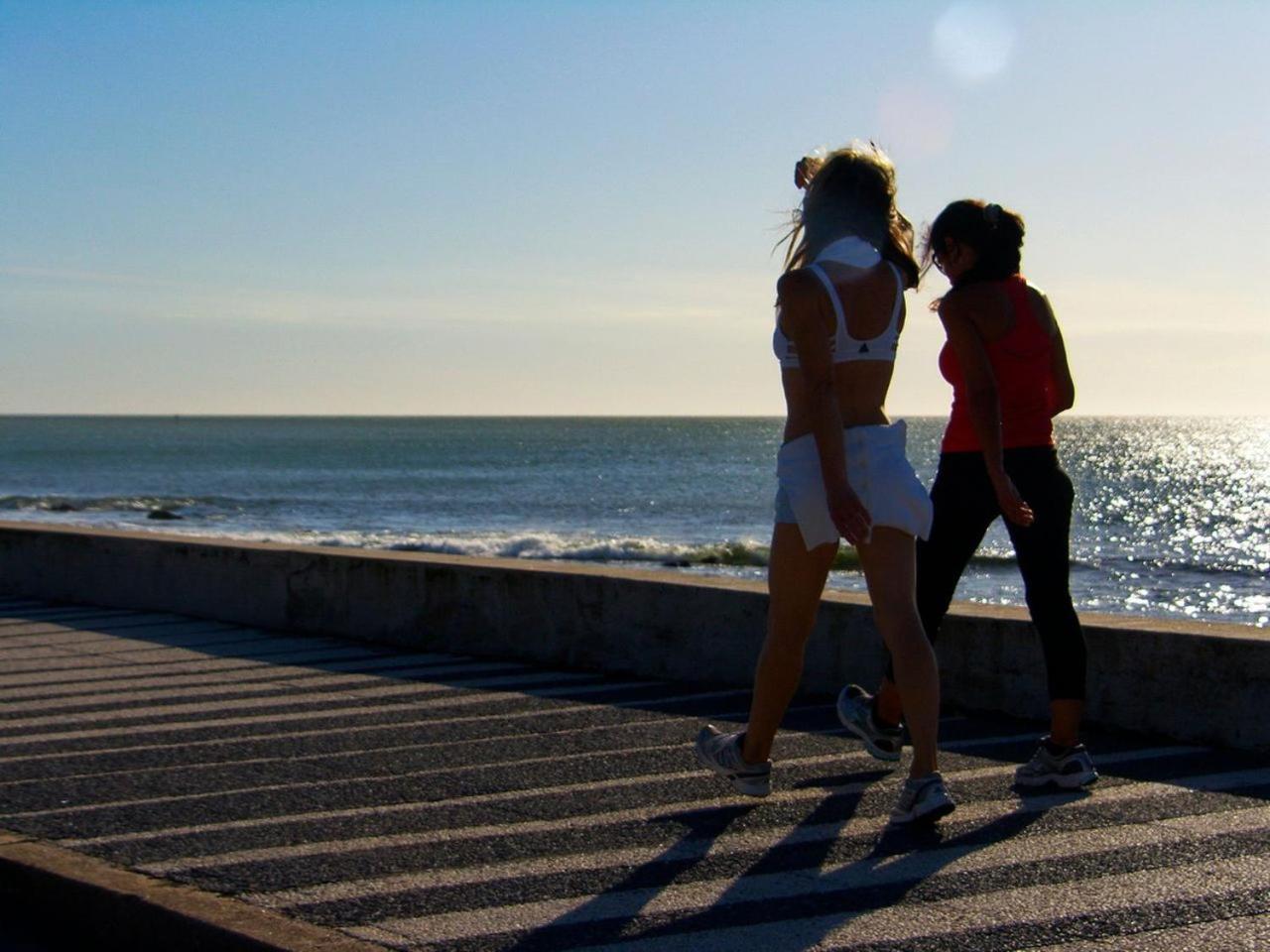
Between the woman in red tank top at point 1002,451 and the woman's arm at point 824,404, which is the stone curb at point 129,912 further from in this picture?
the woman in red tank top at point 1002,451

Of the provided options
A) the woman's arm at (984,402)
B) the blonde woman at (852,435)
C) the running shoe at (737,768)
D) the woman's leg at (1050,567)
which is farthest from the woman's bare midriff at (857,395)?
the running shoe at (737,768)

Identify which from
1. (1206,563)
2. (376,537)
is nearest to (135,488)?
(376,537)

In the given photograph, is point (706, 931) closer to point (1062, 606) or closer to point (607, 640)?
point (1062, 606)

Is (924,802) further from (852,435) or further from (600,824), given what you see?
(852,435)

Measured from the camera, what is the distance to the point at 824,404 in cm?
438

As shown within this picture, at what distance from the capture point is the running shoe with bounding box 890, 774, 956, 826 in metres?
4.44

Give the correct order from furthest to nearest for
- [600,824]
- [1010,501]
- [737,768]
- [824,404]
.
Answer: [1010,501]
[737,768]
[600,824]
[824,404]

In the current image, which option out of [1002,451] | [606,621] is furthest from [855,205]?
[606,621]

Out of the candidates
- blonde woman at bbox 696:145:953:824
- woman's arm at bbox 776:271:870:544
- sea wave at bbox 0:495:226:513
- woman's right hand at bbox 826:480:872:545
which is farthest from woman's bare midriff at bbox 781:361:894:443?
A: sea wave at bbox 0:495:226:513

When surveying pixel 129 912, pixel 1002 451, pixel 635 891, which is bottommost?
pixel 129 912

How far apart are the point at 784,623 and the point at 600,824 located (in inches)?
29.6

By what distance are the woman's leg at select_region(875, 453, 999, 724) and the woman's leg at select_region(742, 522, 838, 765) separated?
1.92 feet

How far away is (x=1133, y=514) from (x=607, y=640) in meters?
51.2

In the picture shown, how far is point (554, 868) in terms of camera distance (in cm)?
418
